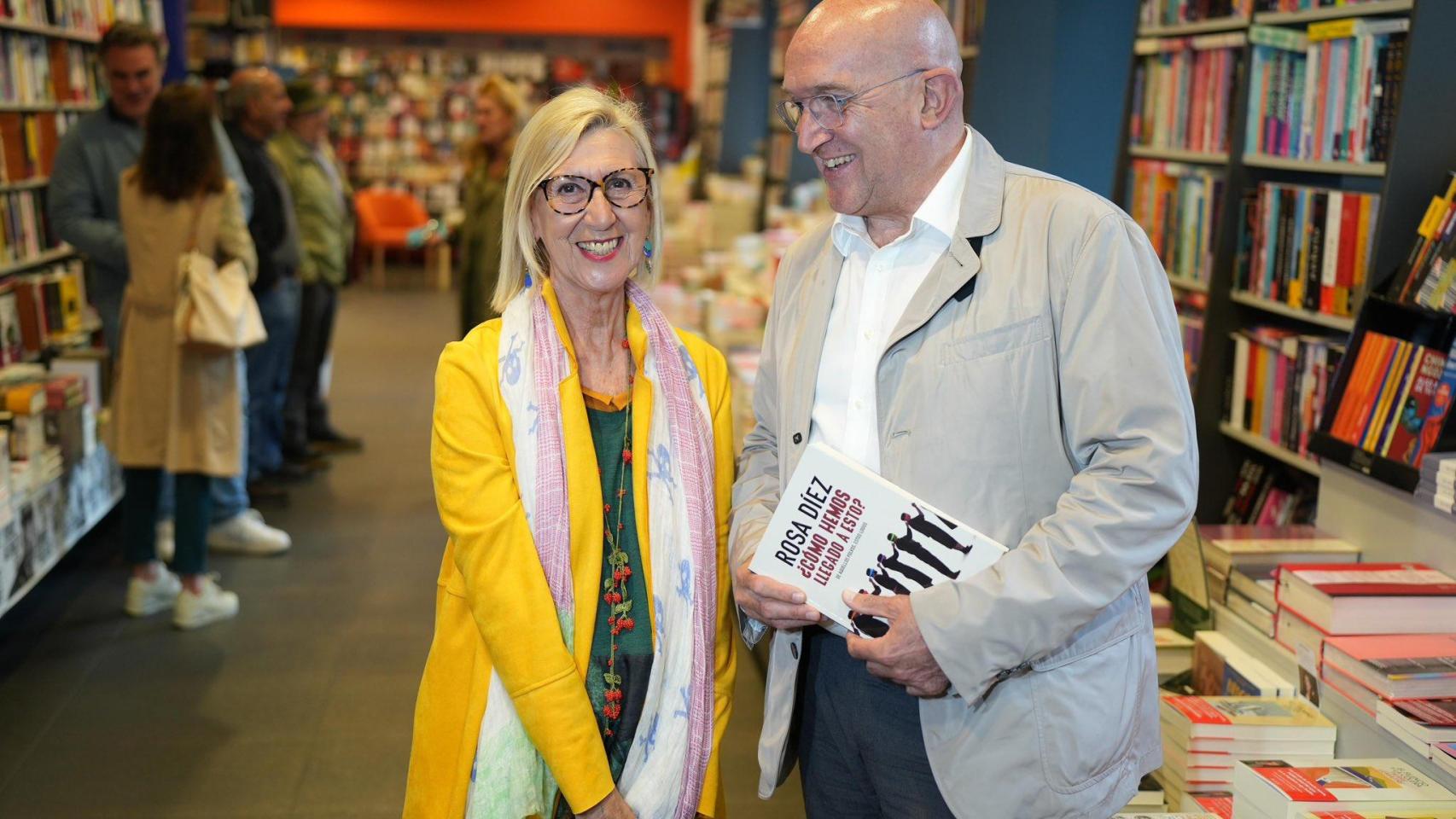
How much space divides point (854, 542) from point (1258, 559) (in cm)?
148

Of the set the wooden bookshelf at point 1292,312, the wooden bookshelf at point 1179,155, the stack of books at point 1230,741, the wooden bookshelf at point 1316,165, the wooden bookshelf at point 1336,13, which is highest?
the wooden bookshelf at point 1336,13

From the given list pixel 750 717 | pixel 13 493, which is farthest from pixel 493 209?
pixel 750 717

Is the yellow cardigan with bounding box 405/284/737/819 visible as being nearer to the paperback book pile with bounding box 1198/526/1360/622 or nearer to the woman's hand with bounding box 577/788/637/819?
the woman's hand with bounding box 577/788/637/819

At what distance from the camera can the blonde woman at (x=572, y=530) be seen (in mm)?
1703

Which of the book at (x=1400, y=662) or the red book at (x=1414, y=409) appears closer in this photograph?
the book at (x=1400, y=662)

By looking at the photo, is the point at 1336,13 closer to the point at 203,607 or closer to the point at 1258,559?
the point at 1258,559

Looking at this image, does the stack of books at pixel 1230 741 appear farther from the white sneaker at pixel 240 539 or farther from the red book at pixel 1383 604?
the white sneaker at pixel 240 539

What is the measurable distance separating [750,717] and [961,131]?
2.34 meters

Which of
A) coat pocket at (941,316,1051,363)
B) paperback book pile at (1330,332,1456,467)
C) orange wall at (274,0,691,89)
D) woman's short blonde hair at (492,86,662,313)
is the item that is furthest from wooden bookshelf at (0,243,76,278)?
orange wall at (274,0,691,89)

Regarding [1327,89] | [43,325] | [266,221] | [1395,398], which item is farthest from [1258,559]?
[43,325]

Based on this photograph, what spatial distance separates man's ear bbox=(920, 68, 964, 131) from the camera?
1617 millimetres

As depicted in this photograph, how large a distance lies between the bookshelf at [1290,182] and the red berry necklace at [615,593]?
1747mm

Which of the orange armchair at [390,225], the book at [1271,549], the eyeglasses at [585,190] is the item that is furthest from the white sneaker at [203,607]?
the orange armchair at [390,225]

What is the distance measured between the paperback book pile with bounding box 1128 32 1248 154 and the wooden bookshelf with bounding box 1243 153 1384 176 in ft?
0.88
